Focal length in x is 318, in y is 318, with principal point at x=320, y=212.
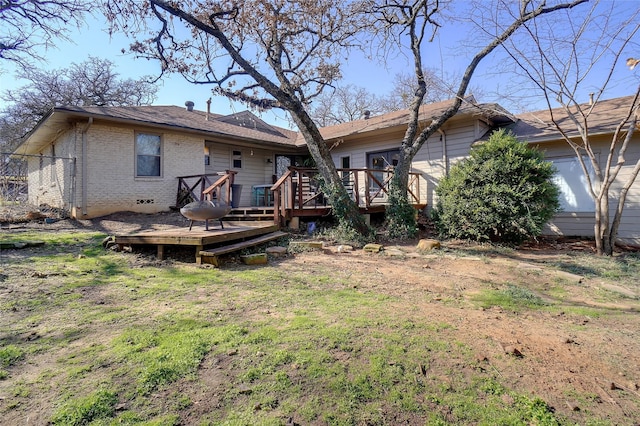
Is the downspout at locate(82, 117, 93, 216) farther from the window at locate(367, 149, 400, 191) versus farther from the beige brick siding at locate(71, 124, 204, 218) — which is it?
the window at locate(367, 149, 400, 191)

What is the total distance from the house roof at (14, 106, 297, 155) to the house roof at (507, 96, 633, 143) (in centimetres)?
825

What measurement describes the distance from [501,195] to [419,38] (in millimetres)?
4667

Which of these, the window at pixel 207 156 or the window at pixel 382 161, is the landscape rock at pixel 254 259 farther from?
the window at pixel 207 156

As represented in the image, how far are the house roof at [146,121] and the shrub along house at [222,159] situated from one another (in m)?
0.04

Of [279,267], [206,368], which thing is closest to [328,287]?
[279,267]

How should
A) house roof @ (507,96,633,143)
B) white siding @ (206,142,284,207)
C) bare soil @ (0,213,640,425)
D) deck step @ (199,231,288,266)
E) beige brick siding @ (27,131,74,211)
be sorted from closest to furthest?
bare soil @ (0,213,640,425)
deck step @ (199,231,288,266)
house roof @ (507,96,633,143)
beige brick siding @ (27,131,74,211)
white siding @ (206,142,284,207)

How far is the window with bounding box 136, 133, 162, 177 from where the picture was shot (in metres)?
10.2

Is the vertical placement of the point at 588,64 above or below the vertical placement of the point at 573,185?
above

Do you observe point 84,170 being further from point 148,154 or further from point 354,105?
point 354,105

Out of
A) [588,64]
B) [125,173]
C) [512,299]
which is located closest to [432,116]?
[588,64]

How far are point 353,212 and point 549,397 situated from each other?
18.5 ft

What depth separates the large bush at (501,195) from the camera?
21.3 ft

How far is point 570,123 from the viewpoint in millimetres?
8469

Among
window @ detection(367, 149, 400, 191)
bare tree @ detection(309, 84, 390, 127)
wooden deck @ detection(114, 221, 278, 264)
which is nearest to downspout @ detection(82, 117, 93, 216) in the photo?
wooden deck @ detection(114, 221, 278, 264)
